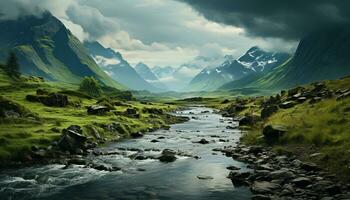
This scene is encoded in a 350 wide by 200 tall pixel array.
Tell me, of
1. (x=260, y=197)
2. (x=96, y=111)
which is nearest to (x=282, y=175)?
(x=260, y=197)

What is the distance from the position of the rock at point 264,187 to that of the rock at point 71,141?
113ft

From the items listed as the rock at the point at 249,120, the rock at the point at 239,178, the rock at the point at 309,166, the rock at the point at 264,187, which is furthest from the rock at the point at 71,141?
the rock at the point at 249,120

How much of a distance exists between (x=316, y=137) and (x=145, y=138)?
42568mm

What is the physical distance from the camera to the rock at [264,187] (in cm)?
3630

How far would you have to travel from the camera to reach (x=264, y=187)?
1467 inches

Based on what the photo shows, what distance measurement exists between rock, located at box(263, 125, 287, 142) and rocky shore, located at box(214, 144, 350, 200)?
7.82m

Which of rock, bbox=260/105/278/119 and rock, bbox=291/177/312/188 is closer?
rock, bbox=291/177/312/188

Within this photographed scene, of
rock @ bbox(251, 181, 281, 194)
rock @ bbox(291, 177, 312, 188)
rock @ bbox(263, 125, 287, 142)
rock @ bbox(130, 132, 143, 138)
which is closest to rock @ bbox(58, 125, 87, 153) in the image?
rock @ bbox(130, 132, 143, 138)

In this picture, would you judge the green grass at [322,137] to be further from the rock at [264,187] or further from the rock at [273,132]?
the rock at [264,187]

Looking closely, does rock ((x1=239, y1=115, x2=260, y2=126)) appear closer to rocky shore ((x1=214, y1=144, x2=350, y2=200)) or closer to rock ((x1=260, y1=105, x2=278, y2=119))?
rock ((x1=260, y1=105, x2=278, y2=119))

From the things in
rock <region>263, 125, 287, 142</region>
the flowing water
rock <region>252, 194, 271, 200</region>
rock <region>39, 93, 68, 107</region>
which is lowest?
the flowing water

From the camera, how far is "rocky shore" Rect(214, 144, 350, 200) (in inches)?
1316

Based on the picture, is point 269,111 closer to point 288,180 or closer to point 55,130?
point 55,130

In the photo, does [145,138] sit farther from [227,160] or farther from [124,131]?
[227,160]
